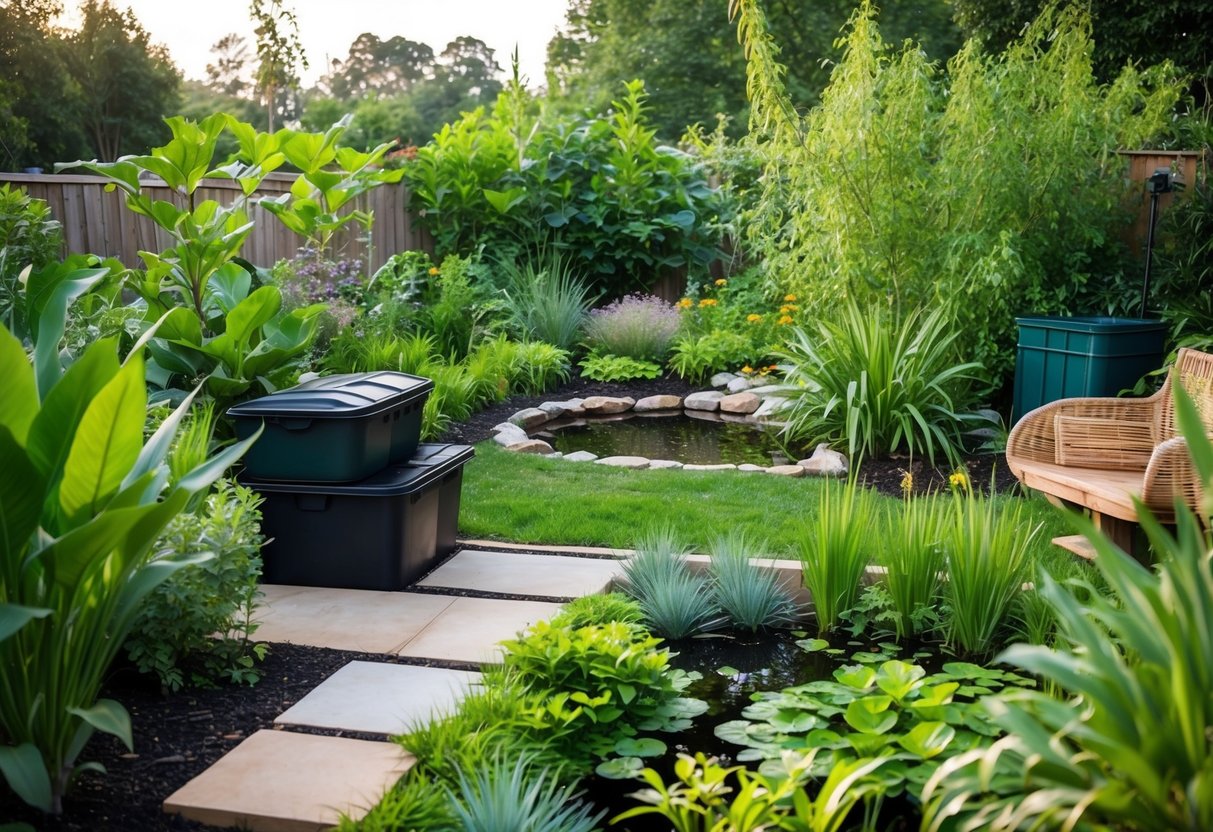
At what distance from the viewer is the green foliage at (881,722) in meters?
2.32

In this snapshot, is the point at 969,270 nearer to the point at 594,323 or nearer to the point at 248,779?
the point at 594,323

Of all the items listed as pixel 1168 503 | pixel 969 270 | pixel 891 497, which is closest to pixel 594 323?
pixel 969 270

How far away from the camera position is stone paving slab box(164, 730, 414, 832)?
7.13 ft

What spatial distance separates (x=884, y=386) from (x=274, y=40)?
1158 centimetres

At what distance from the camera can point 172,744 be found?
2518mm

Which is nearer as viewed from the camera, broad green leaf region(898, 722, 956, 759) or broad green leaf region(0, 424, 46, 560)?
broad green leaf region(0, 424, 46, 560)

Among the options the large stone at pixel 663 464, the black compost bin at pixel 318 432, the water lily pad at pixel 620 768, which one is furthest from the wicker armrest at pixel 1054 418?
the black compost bin at pixel 318 432

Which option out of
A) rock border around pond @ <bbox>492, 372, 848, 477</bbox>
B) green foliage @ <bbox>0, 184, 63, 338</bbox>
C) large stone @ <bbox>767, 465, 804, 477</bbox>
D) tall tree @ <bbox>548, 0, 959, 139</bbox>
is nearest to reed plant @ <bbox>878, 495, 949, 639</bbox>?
large stone @ <bbox>767, 465, 804, 477</bbox>

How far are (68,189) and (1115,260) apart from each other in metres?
7.45

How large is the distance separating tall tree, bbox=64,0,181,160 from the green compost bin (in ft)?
74.1

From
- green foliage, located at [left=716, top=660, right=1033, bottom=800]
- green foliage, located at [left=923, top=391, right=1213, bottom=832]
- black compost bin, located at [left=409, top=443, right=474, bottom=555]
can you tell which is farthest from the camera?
black compost bin, located at [left=409, top=443, right=474, bottom=555]

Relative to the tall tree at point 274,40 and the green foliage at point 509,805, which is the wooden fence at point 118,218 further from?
the green foliage at point 509,805

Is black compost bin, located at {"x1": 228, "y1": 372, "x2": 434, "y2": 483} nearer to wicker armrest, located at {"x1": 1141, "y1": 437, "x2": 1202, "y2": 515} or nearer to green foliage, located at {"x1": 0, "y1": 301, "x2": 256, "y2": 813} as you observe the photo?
green foliage, located at {"x1": 0, "y1": 301, "x2": 256, "y2": 813}

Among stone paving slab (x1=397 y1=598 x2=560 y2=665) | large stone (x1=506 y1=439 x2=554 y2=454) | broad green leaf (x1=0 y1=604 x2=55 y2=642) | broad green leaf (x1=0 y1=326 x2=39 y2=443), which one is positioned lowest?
large stone (x1=506 y1=439 x2=554 y2=454)
